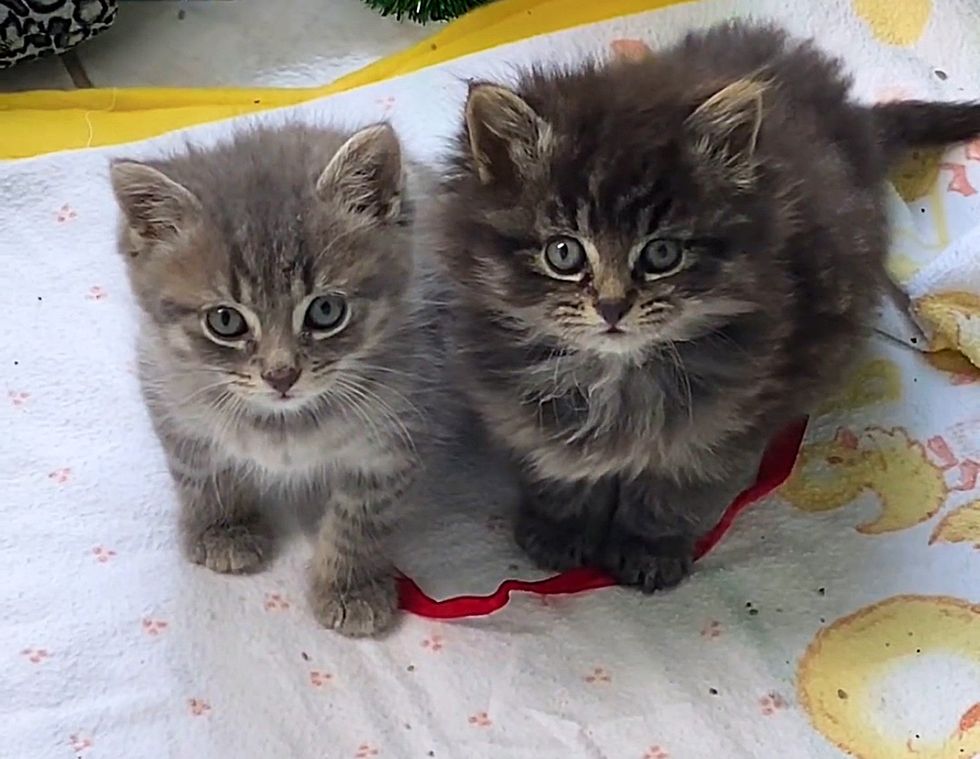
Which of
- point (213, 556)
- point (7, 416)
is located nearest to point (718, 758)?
point (213, 556)

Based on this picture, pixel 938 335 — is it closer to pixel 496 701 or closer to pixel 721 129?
pixel 721 129

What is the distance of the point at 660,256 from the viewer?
1.12 m

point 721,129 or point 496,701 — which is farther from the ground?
point 721,129

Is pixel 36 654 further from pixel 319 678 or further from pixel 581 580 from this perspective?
pixel 581 580

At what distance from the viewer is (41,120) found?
1.79 m

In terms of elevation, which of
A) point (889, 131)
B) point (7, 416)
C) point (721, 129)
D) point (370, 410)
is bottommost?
point (7, 416)

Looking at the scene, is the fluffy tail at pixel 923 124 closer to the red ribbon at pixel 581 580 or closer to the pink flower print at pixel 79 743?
the red ribbon at pixel 581 580

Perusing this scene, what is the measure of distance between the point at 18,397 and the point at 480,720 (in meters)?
0.63

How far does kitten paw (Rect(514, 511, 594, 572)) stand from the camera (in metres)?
1.39

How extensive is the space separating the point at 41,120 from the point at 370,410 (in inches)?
31.5

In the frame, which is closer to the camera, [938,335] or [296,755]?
[296,755]

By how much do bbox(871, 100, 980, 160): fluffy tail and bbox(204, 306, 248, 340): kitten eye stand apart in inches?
31.3

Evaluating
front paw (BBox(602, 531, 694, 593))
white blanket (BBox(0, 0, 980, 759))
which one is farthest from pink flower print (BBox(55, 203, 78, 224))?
front paw (BBox(602, 531, 694, 593))

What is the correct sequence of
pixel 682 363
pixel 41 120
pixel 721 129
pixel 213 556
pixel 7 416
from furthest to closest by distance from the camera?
1. pixel 41 120
2. pixel 7 416
3. pixel 213 556
4. pixel 682 363
5. pixel 721 129
